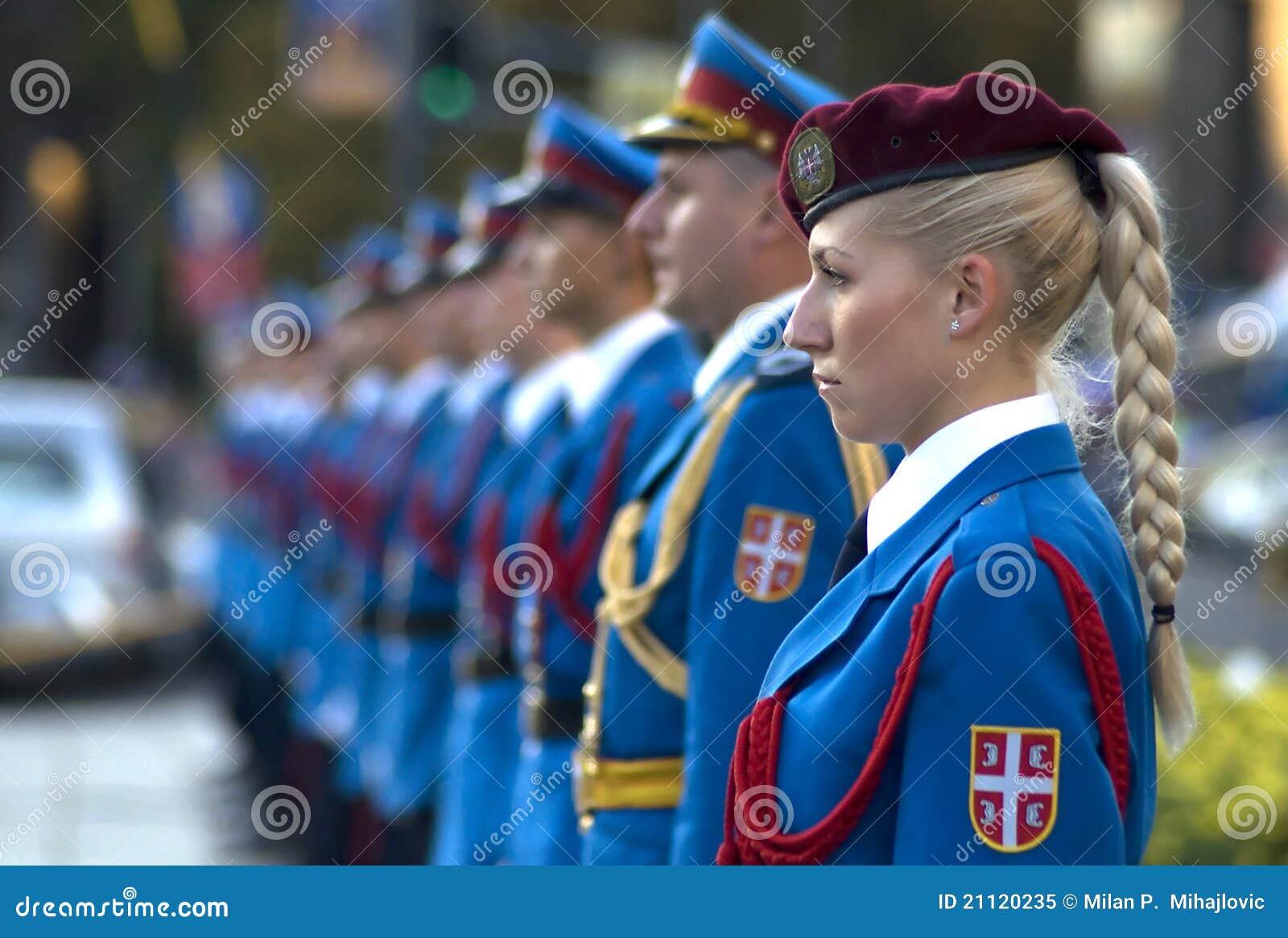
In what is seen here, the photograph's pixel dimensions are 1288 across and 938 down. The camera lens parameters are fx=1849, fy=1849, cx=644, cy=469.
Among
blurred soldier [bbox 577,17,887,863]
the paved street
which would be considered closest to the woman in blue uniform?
blurred soldier [bbox 577,17,887,863]

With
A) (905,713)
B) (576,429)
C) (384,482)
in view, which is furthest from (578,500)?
(384,482)

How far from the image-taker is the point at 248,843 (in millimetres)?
7961

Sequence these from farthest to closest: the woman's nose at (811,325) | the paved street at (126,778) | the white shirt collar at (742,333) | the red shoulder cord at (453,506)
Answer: the paved street at (126,778) → the red shoulder cord at (453,506) → the white shirt collar at (742,333) → the woman's nose at (811,325)

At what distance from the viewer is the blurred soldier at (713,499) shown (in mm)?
2762

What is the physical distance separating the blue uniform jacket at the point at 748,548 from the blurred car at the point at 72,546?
27.3 feet

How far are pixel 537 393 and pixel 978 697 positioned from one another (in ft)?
9.93

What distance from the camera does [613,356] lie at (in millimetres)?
4094

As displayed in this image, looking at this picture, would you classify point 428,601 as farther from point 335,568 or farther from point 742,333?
point 742,333

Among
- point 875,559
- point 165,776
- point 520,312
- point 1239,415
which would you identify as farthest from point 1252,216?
point 875,559

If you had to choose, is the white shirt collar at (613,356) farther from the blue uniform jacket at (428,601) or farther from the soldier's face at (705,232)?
the blue uniform jacket at (428,601)

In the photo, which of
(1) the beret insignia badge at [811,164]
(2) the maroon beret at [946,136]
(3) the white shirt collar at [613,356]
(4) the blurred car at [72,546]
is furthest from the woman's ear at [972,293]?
(4) the blurred car at [72,546]

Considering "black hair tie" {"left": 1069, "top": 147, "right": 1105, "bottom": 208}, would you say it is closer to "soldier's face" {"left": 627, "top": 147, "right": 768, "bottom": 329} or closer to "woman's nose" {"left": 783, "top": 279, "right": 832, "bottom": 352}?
"woman's nose" {"left": 783, "top": 279, "right": 832, "bottom": 352}

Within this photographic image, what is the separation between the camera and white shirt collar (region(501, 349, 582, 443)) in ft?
14.9

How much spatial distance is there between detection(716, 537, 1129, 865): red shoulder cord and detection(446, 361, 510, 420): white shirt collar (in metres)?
3.51
